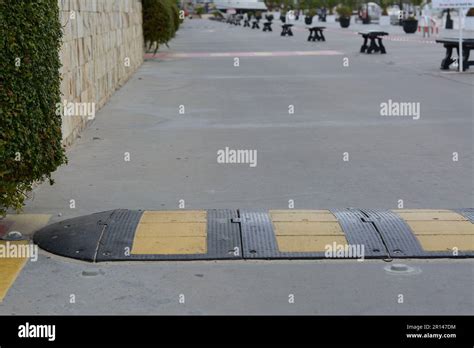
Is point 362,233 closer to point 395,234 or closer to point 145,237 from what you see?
point 395,234

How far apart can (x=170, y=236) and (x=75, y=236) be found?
68cm

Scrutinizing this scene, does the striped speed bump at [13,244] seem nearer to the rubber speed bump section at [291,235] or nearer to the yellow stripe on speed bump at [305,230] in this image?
the rubber speed bump section at [291,235]

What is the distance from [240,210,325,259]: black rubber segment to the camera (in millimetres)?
5375

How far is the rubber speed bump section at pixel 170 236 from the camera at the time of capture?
540 cm

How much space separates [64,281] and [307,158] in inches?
169

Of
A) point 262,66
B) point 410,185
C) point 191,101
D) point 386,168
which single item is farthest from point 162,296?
point 262,66

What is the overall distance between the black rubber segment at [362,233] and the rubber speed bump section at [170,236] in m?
0.81

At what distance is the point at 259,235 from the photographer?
5719 millimetres

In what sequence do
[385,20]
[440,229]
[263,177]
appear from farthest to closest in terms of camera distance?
[385,20] → [263,177] → [440,229]

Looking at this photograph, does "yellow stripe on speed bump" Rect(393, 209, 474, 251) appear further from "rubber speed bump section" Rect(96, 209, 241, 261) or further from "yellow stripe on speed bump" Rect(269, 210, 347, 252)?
"rubber speed bump section" Rect(96, 209, 241, 261)

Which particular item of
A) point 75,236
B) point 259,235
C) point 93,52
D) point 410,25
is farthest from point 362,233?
point 410,25

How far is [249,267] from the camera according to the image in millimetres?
5207

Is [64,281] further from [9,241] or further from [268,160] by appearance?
[268,160]

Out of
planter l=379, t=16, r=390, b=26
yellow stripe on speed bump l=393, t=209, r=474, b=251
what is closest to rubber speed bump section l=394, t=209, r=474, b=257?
yellow stripe on speed bump l=393, t=209, r=474, b=251
